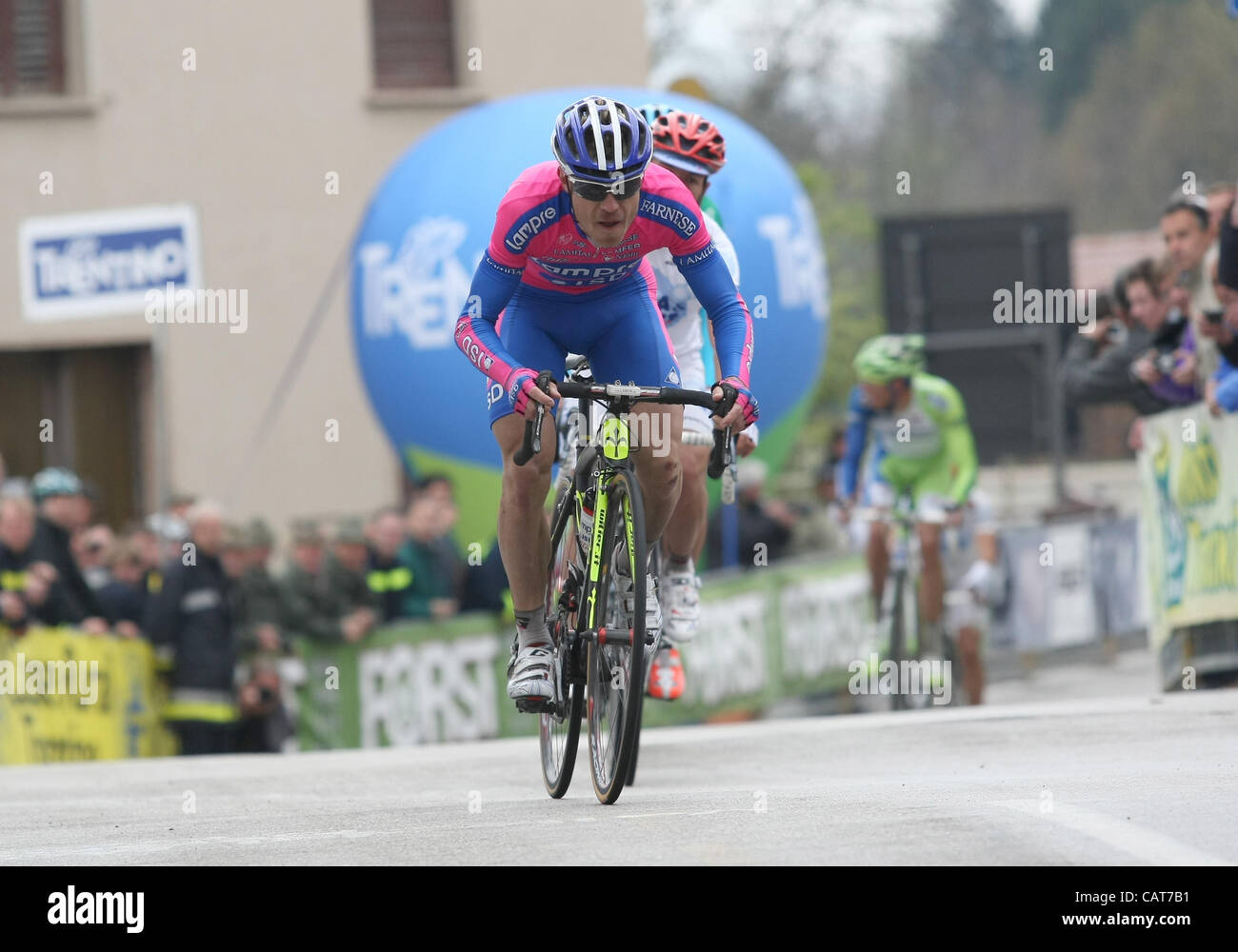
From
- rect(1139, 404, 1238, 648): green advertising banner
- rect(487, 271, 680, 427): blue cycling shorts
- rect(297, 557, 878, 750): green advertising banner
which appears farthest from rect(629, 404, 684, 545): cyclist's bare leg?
rect(297, 557, 878, 750): green advertising banner

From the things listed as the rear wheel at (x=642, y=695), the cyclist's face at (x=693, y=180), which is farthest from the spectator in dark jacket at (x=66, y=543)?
the rear wheel at (x=642, y=695)

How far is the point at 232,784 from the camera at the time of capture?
886 cm

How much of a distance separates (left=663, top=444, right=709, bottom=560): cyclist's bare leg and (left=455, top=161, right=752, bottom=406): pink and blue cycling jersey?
4.69 ft

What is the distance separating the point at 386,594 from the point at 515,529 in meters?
6.62

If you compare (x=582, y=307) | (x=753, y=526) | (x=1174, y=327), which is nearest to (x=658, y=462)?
(x=582, y=307)

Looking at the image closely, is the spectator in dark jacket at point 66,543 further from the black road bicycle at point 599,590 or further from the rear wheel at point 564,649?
the black road bicycle at point 599,590

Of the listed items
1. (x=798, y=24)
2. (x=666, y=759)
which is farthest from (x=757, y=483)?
(x=798, y=24)

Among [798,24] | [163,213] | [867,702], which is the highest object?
[798,24]

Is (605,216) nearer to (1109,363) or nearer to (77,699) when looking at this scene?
(1109,363)

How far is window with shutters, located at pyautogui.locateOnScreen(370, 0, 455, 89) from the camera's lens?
77.8 ft

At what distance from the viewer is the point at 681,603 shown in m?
8.65

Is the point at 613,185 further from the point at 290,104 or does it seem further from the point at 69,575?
the point at 290,104

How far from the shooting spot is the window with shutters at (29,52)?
74.2 ft

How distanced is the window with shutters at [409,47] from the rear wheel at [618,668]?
57.4ft
